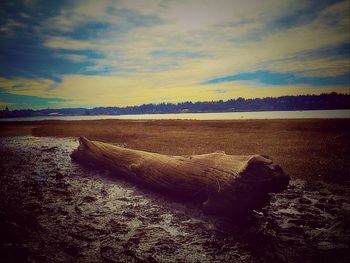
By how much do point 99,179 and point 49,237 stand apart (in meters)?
3.70

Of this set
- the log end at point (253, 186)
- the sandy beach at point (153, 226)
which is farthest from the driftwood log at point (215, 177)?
the sandy beach at point (153, 226)

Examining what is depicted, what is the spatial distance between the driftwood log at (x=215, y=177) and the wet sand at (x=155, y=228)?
30 cm

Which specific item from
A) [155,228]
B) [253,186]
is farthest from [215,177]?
[155,228]

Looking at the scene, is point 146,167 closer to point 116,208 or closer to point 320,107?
point 116,208

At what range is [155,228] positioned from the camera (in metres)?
4.29

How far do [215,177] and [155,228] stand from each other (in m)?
1.40

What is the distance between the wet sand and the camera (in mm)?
3400

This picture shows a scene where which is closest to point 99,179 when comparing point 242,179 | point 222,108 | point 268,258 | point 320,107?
point 242,179

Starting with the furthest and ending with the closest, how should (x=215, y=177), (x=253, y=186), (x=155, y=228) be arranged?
1. (x=215, y=177)
2. (x=155, y=228)
3. (x=253, y=186)

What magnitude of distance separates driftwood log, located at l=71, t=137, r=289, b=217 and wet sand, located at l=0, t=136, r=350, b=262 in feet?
0.99

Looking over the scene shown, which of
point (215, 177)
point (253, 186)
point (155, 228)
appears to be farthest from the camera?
point (215, 177)

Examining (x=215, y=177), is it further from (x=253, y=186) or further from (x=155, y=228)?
(x=155, y=228)

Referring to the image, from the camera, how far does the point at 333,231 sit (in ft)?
13.3

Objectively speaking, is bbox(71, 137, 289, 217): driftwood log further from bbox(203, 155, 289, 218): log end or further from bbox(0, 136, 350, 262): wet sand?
bbox(0, 136, 350, 262): wet sand
